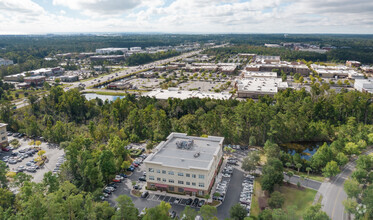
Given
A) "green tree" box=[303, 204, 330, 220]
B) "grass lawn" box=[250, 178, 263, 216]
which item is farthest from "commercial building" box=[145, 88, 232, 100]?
Answer: "green tree" box=[303, 204, 330, 220]

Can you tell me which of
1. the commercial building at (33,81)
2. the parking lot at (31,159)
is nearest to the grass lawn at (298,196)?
the parking lot at (31,159)

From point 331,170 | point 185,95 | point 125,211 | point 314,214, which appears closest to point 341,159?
point 331,170

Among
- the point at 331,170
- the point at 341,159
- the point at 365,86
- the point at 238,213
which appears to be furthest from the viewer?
the point at 365,86

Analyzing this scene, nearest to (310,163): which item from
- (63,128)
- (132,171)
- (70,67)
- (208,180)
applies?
(208,180)

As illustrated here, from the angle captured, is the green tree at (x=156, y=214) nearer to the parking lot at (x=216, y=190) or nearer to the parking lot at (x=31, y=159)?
the parking lot at (x=216, y=190)

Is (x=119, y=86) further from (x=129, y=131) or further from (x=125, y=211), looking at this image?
(x=125, y=211)

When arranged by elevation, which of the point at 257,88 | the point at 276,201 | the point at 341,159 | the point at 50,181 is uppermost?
the point at 50,181

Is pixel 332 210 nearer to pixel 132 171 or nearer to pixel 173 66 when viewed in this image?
pixel 132 171

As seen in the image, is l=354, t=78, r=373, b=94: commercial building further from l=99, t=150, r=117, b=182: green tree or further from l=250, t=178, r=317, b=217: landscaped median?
l=99, t=150, r=117, b=182: green tree
